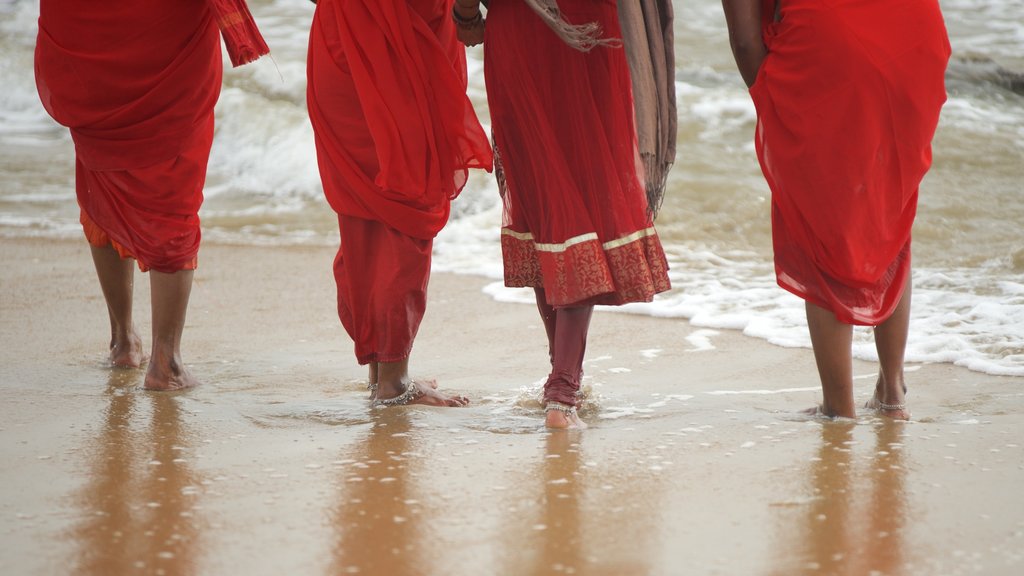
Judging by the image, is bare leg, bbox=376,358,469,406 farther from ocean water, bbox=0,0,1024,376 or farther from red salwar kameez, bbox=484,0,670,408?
ocean water, bbox=0,0,1024,376

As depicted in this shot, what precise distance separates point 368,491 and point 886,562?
107 cm

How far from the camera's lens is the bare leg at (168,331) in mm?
3582

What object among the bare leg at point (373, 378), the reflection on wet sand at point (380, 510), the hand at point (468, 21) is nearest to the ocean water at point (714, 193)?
the bare leg at point (373, 378)

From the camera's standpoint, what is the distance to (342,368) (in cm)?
397

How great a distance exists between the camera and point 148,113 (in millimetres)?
3611

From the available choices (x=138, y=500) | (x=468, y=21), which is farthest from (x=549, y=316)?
(x=138, y=500)

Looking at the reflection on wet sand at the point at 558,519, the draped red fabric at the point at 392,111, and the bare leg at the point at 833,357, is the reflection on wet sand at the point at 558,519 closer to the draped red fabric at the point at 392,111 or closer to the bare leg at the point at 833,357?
the bare leg at the point at 833,357

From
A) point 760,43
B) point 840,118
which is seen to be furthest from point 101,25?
point 840,118

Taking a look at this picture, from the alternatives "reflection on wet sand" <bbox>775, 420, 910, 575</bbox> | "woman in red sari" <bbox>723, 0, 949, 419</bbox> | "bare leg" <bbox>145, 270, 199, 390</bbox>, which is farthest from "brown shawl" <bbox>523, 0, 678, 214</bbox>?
"bare leg" <bbox>145, 270, 199, 390</bbox>

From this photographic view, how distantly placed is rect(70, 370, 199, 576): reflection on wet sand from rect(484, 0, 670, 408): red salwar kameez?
102 cm

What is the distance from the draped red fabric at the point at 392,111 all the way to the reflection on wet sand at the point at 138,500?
84 centimetres

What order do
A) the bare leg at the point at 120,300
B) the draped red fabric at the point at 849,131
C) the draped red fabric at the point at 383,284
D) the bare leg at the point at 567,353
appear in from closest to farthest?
the draped red fabric at the point at 849,131 < the bare leg at the point at 567,353 < the draped red fabric at the point at 383,284 < the bare leg at the point at 120,300

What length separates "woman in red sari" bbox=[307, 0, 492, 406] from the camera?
3148mm

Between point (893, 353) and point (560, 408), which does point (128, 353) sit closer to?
point (560, 408)
